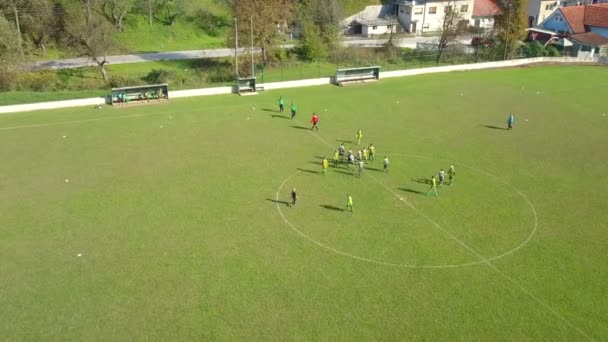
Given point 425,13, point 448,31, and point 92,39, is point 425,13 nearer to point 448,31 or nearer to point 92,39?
point 448,31

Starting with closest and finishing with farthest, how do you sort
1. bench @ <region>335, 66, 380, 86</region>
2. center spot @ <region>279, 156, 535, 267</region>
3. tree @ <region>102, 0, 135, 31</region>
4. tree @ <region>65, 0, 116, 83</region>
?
center spot @ <region>279, 156, 535, 267</region> → tree @ <region>65, 0, 116, 83</region> → bench @ <region>335, 66, 380, 86</region> → tree @ <region>102, 0, 135, 31</region>

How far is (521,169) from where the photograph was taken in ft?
102

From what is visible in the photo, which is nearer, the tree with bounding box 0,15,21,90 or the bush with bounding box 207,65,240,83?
the tree with bounding box 0,15,21,90

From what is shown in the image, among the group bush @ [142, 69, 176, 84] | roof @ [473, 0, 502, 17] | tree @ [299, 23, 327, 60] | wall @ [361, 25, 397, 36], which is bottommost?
bush @ [142, 69, 176, 84]

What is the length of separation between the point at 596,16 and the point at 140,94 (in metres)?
68.4

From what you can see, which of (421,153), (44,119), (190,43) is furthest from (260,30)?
(421,153)

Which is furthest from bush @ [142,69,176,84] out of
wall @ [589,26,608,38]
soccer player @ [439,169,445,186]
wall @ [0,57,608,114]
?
wall @ [589,26,608,38]

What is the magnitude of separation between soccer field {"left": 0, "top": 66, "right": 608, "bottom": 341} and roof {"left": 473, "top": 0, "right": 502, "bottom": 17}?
5537 centimetres

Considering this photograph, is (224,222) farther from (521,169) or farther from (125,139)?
(521,169)

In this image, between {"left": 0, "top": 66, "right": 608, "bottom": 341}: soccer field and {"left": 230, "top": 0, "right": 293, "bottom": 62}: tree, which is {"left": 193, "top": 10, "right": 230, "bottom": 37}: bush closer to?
{"left": 230, "top": 0, "right": 293, "bottom": 62}: tree

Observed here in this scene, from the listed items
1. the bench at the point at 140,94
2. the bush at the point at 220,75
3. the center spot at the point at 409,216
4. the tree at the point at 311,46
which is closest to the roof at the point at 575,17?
the tree at the point at 311,46

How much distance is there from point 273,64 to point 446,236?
1555 inches

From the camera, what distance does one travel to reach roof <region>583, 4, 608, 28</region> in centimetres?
7374

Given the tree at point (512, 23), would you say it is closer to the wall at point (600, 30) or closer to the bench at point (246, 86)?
the wall at point (600, 30)
